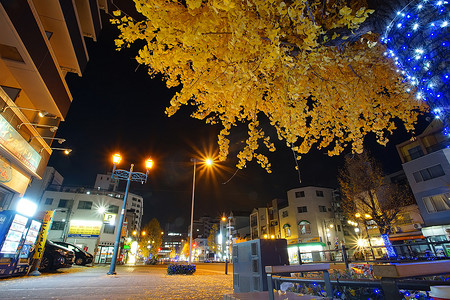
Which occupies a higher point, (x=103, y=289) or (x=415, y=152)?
(x=415, y=152)

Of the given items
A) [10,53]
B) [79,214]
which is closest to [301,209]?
[79,214]

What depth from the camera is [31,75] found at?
8.45 meters

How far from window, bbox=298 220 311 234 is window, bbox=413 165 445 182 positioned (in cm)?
2024

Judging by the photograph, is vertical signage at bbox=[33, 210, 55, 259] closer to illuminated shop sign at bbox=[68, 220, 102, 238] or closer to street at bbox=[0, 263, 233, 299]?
street at bbox=[0, 263, 233, 299]

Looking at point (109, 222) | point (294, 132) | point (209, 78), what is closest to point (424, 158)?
point (294, 132)

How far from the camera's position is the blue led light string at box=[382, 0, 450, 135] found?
2713 millimetres

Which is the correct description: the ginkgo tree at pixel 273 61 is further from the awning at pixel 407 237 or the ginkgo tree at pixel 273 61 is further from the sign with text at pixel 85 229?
the sign with text at pixel 85 229

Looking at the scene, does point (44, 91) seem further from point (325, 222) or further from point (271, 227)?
point (271, 227)

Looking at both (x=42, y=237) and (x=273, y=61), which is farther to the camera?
(x=42, y=237)

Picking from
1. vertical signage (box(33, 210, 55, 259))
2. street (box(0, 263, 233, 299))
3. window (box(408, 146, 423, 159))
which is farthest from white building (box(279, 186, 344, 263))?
vertical signage (box(33, 210, 55, 259))

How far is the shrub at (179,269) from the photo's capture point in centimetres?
1184

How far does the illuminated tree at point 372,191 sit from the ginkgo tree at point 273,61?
1847cm

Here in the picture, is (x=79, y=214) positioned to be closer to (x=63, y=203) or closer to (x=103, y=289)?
(x=63, y=203)

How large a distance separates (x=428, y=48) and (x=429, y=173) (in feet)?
81.2
